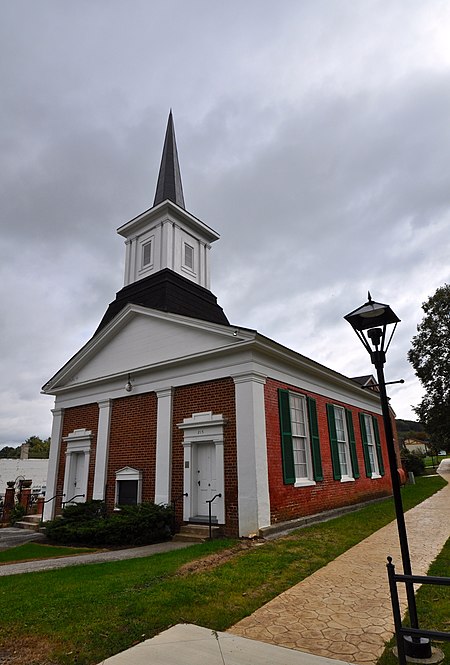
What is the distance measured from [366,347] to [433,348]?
28641 mm

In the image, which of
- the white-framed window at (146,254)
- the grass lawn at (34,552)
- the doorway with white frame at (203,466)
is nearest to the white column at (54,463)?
the grass lawn at (34,552)

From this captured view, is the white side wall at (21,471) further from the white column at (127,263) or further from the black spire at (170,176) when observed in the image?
the black spire at (170,176)

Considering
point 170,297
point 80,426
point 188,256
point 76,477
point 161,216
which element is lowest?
point 76,477

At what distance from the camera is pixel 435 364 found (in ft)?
97.9

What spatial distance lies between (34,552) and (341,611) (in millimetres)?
7684

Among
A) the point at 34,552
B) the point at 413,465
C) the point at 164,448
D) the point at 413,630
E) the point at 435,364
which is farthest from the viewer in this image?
the point at 413,465

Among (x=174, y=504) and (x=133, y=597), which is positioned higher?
(x=174, y=504)

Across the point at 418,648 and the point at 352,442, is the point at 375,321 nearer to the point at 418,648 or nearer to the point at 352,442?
the point at 418,648

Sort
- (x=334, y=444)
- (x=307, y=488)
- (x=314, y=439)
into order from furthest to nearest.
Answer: (x=334, y=444) → (x=314, y=439) → (x=307, y=488)

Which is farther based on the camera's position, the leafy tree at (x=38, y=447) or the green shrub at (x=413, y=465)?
the leafy tree at (x=38, y=447)

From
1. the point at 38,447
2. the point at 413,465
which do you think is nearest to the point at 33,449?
the point at 38,447

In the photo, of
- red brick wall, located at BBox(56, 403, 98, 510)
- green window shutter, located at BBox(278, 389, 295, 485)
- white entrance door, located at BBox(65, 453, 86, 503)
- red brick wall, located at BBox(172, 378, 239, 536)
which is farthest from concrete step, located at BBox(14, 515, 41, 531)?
green window shutter, located at BBox(278, 389, 295, 485)

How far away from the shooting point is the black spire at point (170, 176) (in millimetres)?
18734

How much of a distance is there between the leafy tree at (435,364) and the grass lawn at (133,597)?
24.2 meters
